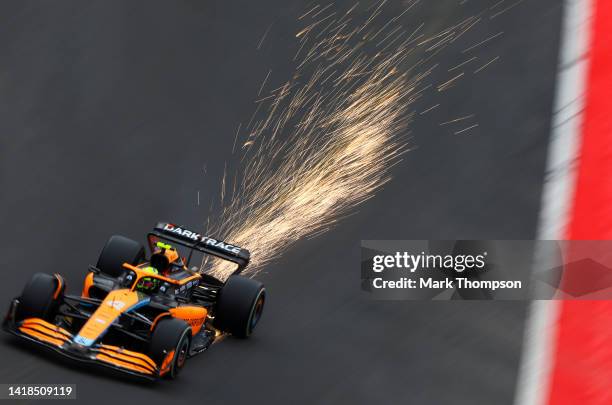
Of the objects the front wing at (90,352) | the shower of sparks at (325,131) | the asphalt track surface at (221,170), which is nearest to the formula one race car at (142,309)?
the front wing at (90,352)

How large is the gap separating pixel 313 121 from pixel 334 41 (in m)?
2.06

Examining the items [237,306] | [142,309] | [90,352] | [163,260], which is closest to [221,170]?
[163,260]

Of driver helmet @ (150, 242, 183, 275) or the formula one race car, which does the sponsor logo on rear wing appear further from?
driver helmet @ (150, 242, 183, 275)

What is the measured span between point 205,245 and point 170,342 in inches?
94.9

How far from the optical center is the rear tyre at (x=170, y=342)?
11.6 metres

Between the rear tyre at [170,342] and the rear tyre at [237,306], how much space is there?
137cm

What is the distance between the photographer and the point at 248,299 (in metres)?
13.2

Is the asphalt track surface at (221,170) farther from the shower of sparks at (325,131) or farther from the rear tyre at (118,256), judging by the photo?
the rear tyre at (118,256)

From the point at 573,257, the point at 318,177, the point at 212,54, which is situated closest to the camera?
the point at 573,257

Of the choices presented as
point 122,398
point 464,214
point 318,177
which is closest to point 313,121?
point 318,177

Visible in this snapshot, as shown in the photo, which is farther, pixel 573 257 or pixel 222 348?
pixel 573 257

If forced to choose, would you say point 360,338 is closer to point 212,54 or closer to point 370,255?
point 370,255

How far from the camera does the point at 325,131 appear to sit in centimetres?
1823

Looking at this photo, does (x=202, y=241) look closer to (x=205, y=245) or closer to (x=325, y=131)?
(x=205, y=245)
